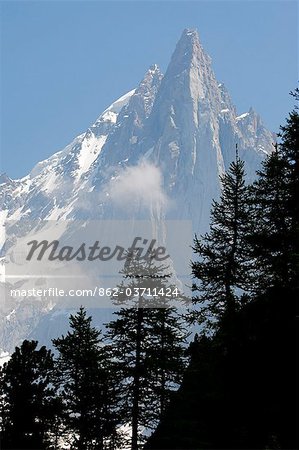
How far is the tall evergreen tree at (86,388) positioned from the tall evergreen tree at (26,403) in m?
1.10

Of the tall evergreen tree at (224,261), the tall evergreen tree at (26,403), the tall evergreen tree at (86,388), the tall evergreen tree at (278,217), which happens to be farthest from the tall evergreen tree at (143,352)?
the tall evergreen tree at (278,217)

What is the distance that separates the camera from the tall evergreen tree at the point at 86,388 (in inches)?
1303

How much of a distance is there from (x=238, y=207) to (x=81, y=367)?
39.6 feet

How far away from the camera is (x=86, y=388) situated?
3409cm

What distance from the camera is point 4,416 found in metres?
32.0

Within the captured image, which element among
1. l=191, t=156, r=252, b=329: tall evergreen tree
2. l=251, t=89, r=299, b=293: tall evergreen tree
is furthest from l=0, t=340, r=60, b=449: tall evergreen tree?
l=251, t=89, r=299, b=293: tall evergreen tree

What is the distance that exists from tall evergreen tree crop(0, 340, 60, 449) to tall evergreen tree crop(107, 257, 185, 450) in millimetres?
4026

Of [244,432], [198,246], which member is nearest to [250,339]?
[244,432]

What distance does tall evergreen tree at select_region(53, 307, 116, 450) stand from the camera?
3308 centimetres

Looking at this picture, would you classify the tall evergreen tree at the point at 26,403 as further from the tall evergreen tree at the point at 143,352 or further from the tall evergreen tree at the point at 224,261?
the tall evergreen tree at the point at 224,261

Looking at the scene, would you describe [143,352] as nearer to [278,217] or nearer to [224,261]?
[224,261]

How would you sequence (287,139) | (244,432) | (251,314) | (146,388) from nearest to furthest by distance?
(244,432)
(251,314)
(146,388)
(287,139)

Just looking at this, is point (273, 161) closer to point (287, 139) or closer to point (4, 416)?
point (287, 139)

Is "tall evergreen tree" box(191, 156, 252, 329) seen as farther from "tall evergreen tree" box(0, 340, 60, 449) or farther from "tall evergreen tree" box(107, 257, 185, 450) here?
"tall evergreen tree" box(0, 340, 60, 449)
